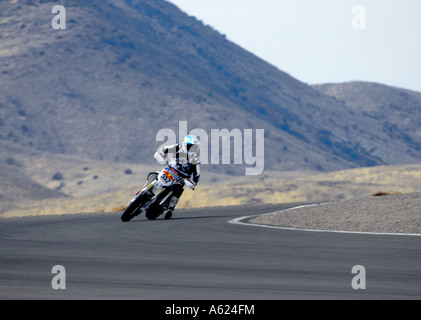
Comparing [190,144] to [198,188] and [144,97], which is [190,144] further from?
[144,97]

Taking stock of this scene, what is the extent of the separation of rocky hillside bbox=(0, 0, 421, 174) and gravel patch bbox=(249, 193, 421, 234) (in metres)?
68.7

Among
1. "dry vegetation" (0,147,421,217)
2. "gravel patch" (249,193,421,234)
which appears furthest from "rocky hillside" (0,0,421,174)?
"gravel patch" (249,193,421,234)

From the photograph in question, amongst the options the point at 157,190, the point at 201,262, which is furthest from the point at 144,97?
the point at 201,262

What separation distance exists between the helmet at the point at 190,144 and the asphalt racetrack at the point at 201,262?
69.7 inches

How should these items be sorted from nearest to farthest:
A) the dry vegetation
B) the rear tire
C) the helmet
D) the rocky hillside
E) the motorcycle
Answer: the motorcycle
the helmet
the rear tire
the dry vegetation
the rocky hillside

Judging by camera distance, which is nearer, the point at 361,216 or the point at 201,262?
the point at 201,262

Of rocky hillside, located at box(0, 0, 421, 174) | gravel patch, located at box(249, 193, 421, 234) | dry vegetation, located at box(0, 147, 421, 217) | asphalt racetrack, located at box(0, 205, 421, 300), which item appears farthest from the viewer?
rocky hillside, located at box(0, 0, 421, 174)

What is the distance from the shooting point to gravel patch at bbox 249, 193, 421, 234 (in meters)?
19.0

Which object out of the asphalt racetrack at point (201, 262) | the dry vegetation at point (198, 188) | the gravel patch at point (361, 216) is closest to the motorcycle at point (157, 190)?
the asphalt racetrack at point (201, 262)

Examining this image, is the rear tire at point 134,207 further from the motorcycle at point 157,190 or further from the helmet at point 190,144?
the helmet at point 190,144

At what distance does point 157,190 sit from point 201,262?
24.6ft

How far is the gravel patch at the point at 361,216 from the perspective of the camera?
1898cm

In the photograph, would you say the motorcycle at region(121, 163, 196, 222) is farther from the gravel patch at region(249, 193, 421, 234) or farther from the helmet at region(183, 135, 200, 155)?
the gravel patch at region(249, 193, 421, 234)

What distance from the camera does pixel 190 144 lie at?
67.4 feet
